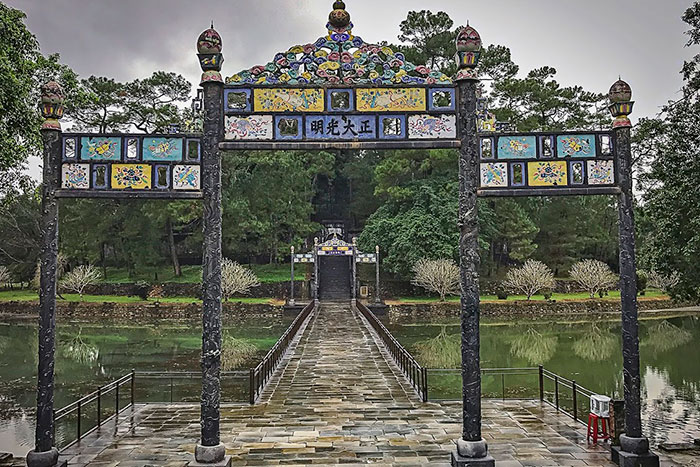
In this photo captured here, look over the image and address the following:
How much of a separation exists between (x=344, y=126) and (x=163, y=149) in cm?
213

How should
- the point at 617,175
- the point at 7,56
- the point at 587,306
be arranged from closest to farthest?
1. the point at 617,175
2. the point at 7,56
3. the point at 587,306

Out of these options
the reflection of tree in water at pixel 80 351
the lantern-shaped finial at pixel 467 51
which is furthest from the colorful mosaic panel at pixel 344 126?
the reflection of tree in water at pixel 80 351

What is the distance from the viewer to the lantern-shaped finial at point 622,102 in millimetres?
6574

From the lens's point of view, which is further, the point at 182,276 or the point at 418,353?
the point at 182,276

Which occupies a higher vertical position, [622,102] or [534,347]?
[622,102]

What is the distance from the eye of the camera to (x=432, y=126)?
6.61m

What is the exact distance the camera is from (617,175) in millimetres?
6559

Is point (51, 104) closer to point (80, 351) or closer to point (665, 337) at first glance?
point (80, 351)

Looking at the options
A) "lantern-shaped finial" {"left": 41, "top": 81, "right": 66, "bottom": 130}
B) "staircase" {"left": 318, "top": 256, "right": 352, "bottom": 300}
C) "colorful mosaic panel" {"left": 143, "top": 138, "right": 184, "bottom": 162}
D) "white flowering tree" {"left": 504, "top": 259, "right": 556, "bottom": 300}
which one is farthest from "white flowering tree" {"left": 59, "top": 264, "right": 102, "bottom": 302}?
"colorful mosaic panel" {"left": 143, "top": 138, "right": 184, "bottom": 162}

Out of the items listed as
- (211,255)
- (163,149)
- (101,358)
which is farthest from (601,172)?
(101,358)

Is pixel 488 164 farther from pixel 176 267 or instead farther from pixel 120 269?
pixel 120 269

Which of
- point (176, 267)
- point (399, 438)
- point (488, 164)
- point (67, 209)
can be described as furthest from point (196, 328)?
point (488, 164)

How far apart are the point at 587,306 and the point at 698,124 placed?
A: 21990mm

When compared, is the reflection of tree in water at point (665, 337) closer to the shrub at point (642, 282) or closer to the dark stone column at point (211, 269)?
the shrub at point (642, 282)
